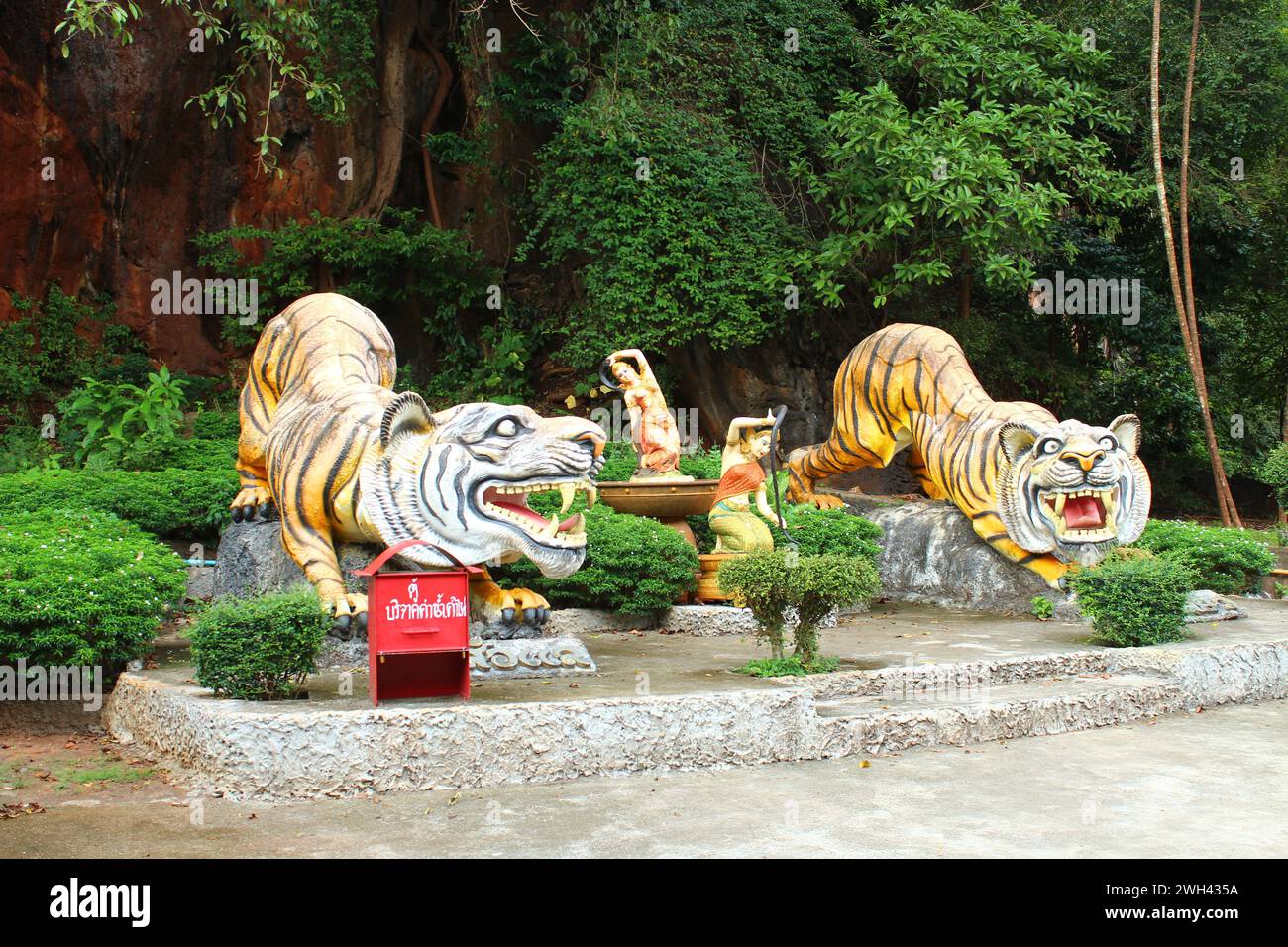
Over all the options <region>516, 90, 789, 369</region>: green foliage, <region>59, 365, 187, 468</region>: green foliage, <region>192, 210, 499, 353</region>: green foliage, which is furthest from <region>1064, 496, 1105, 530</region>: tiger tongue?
<region>192, 210, 499, 353</region>: green foliage

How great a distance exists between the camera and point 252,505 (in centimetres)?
952

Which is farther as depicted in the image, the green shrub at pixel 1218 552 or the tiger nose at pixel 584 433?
the green shrub at pixel 1218 552

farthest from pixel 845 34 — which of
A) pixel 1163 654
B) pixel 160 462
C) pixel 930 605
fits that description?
pixel 1163 654

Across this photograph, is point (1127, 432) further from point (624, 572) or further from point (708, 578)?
point (624, 572)

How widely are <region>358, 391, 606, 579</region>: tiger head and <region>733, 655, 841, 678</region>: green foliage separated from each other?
1301 mm

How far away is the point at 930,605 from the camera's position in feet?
40.1

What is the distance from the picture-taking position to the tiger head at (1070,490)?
1085 cm

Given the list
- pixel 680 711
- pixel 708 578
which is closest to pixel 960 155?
pixel 708 578

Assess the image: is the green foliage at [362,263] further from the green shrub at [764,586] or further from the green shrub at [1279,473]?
the green shrub at [764,586]

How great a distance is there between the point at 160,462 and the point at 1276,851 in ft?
38.6

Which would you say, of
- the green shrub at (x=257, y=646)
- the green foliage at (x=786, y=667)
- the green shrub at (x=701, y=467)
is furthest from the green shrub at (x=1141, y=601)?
the green shrub at (x=257, y=646)

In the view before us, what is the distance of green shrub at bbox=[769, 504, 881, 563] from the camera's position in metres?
11.6

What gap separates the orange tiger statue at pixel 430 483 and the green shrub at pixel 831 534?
3.72 meters

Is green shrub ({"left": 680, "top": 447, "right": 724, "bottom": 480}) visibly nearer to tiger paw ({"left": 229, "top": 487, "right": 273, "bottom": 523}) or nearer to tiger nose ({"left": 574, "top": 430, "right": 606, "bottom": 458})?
tiger paw ({"left": 229, "top": 487, "right": 273, "bottom": 523})
